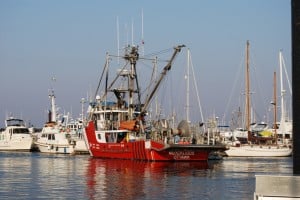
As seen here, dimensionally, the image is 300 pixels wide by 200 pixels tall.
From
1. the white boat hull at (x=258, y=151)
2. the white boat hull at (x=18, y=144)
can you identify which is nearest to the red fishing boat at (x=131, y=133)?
the white boat hull at (x=258, y=151)

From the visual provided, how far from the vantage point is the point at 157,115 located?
72125 mm

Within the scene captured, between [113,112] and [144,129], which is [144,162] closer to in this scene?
[144,129]

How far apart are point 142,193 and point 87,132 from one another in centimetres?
4116

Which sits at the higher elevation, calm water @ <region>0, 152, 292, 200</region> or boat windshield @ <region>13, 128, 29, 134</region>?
boat windshield @ <region>13, 128, 29, 134</region>

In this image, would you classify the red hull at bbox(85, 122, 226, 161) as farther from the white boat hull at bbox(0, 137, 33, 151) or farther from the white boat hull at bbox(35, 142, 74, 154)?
the white boat hull at bbox(0, 137, 33, 151)

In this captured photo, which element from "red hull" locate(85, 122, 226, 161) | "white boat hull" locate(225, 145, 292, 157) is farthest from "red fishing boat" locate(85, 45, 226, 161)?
"white boat hull" locate(225, 145, 292, 157)

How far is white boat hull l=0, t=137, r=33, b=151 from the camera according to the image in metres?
101

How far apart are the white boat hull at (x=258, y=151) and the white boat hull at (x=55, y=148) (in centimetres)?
2531

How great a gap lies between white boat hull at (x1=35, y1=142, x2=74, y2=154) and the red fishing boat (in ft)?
65.8

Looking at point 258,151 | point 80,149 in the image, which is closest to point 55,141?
point 80,149

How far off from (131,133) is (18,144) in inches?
1679

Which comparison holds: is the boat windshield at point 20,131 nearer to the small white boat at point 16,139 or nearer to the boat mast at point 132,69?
the small white boat at point 16,139

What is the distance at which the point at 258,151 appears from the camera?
77.5 meters

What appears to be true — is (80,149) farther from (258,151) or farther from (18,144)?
(258,151)
